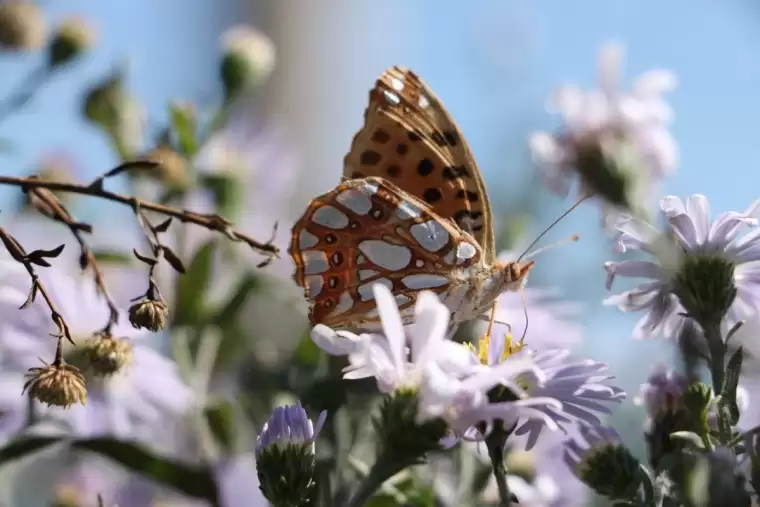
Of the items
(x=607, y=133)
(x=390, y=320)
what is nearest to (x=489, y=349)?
(x=390, y=320)

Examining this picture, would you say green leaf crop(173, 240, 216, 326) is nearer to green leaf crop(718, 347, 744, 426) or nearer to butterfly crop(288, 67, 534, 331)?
butterfly crop(288, 67, 534, 331)

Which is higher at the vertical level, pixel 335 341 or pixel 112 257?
pixel 112 257

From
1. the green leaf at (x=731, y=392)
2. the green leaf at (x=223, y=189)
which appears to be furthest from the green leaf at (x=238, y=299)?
the green leaf at (x=731, y=392)

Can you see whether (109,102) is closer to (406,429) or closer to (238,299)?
(238,299)

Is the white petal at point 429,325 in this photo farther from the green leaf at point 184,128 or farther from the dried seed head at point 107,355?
the green leaf at point 184,128

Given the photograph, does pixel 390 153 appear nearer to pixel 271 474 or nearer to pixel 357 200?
pixel 357 200

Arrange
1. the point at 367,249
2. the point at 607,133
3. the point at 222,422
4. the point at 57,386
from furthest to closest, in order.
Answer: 1. the point at 607,133
2. the point at 222,422
3. the point at 367,249
4. the point at 57,386
